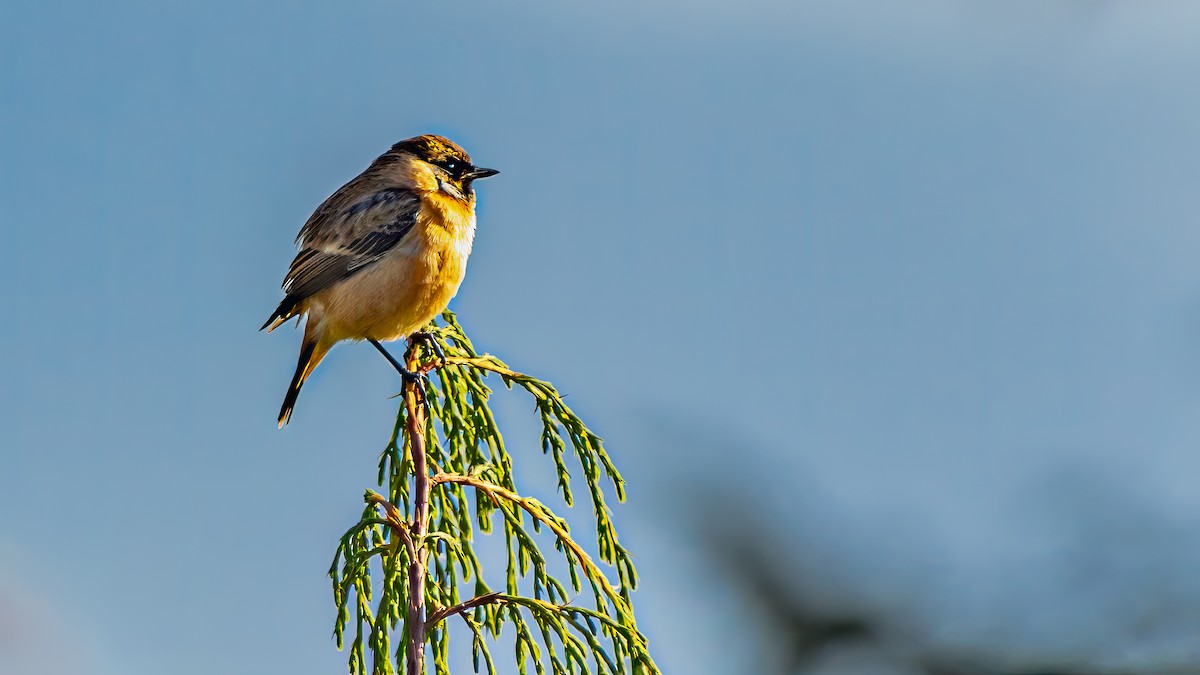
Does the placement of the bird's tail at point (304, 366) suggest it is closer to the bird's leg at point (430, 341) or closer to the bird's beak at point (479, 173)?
the bird's leg at point (430, 341)

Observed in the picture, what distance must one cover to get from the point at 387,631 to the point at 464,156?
2569 mm

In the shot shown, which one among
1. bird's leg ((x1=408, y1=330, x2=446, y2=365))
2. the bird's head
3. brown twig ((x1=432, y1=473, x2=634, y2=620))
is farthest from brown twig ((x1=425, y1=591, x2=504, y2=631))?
the bird's head

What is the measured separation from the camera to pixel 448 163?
17.0 ft

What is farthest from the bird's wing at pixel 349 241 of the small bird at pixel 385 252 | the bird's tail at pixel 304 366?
the bird's tail at pixel 304 366

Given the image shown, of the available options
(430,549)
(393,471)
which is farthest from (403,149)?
(430,549)

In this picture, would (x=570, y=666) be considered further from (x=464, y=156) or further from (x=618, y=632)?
(x=464, y=156)

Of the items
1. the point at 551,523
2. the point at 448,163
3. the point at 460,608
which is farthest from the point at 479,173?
the point at 460,608

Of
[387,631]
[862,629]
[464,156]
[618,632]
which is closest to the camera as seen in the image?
[862,629]

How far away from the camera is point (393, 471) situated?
365cm

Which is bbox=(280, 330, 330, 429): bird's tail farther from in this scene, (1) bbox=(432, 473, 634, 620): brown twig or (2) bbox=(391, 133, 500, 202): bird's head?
(1) bbox=(432, 473, 634, 620): brown twig

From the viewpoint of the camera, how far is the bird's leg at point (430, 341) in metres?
3.69

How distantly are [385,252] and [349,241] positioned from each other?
0.28 m

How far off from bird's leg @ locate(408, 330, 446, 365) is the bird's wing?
533 mm

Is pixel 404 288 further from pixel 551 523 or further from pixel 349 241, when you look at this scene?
pixel 551 523
